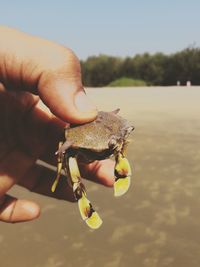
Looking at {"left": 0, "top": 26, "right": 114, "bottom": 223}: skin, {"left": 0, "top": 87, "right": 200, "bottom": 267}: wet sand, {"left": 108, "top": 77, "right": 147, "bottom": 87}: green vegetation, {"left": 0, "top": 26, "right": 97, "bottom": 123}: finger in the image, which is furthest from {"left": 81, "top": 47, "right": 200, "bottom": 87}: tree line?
{"left": 0, "top": 26, "right": 97, "bottom": 123}: finger

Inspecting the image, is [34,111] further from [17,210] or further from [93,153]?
[93,153]

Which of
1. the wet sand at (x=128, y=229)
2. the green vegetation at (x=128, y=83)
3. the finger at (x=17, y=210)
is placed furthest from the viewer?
the green vegetation at (x=128, y=83)

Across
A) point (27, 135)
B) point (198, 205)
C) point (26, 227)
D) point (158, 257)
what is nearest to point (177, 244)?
point (158, 257)

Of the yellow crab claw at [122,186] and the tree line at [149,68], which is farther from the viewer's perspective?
the tree line at [149,68]

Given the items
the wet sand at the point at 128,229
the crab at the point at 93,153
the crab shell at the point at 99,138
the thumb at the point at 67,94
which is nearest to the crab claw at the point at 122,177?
the crab at the point at 93,153

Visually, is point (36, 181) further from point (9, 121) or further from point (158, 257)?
point (158, 257)

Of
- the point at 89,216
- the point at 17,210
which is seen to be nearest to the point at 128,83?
the point at 17,210

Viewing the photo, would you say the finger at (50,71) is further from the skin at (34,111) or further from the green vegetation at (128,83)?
the green vegetation at (128,83)
